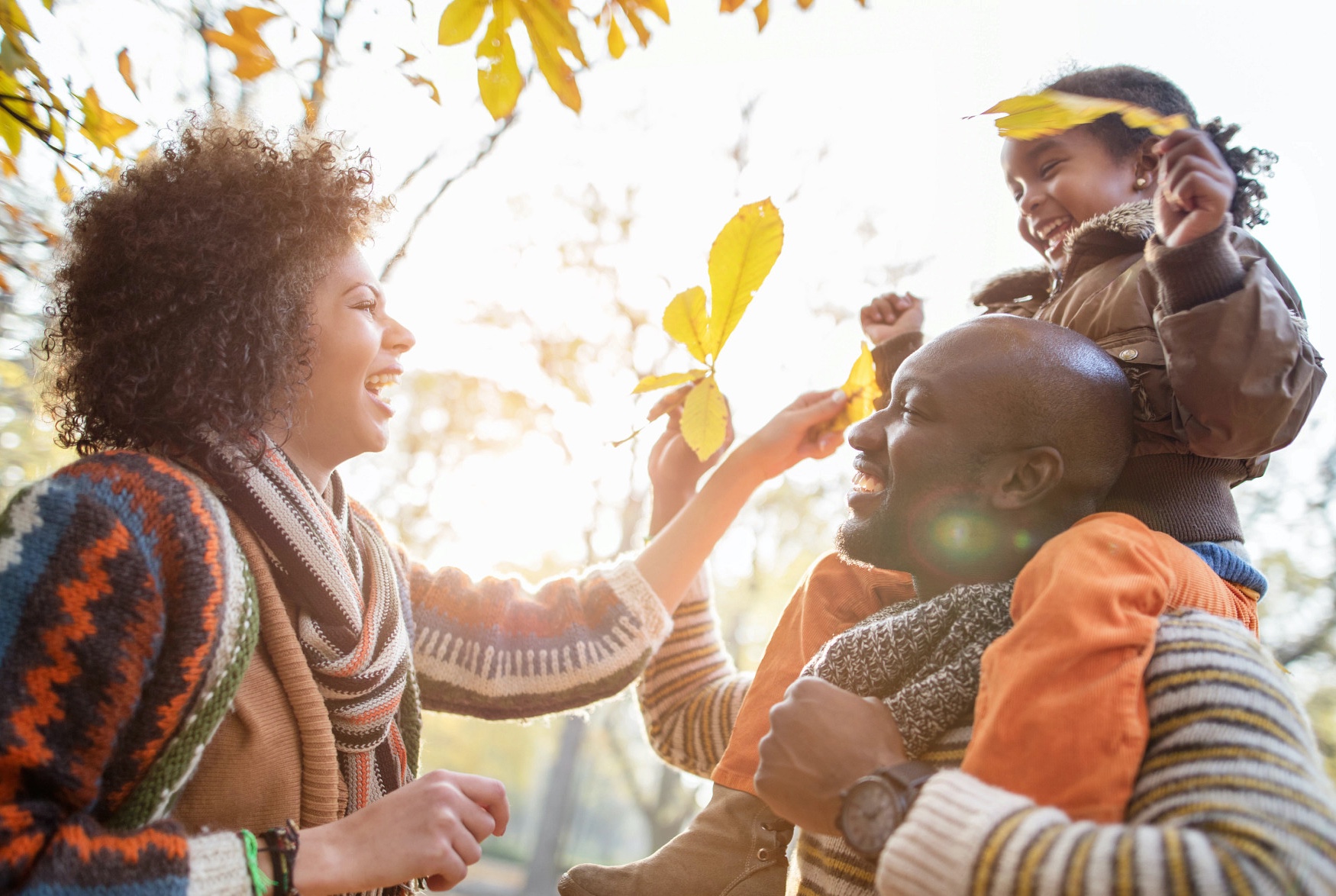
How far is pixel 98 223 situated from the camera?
1.87 metres

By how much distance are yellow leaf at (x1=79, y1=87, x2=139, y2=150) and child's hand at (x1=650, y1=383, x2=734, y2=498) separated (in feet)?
5.10

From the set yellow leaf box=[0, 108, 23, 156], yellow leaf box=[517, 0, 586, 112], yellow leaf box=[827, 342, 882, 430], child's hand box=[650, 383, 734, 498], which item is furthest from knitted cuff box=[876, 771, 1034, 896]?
yellow leaf box=[0, 108, 23, 156]

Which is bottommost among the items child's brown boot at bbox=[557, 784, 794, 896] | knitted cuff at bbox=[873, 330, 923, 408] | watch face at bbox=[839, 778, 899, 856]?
child's brown boot at bbox=[557, 784, 794, 896]

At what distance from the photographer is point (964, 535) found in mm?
1585

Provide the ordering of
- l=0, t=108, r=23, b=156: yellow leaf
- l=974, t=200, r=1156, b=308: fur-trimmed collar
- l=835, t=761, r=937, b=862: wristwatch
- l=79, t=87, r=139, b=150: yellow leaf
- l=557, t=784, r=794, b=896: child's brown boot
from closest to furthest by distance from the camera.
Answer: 1. l=835, t=761, r=937, b=862: wristwatch
2. l=974, t=200, r=1156, b=308: fur-trimmed collar
3. l=557, t=784, r=794, b=896: child's brown boot
4. l=0, t=108, r=23, b=156: yellow leaf
5. l=79, t=87, r=139, b=150: yellow leaf

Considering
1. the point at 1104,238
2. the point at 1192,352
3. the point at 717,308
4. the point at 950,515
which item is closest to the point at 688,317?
the point at 717,308

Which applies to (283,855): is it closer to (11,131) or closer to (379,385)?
(379,385)

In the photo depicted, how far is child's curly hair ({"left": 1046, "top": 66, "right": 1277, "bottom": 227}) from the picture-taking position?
1847 mm

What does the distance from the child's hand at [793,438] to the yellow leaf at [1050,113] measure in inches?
30.2

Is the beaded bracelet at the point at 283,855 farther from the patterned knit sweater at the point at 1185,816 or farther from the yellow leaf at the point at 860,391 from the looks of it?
the yellow leaf at the point at 860,391

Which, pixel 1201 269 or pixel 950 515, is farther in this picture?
pixel 950 515

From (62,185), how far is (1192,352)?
2.69 m

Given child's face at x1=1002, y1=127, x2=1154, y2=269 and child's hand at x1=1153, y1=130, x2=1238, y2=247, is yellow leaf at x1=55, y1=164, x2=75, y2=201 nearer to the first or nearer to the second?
child's face at x1=1002, y1=127, x2=1154, y2=269

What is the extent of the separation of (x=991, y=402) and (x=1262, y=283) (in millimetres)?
423
